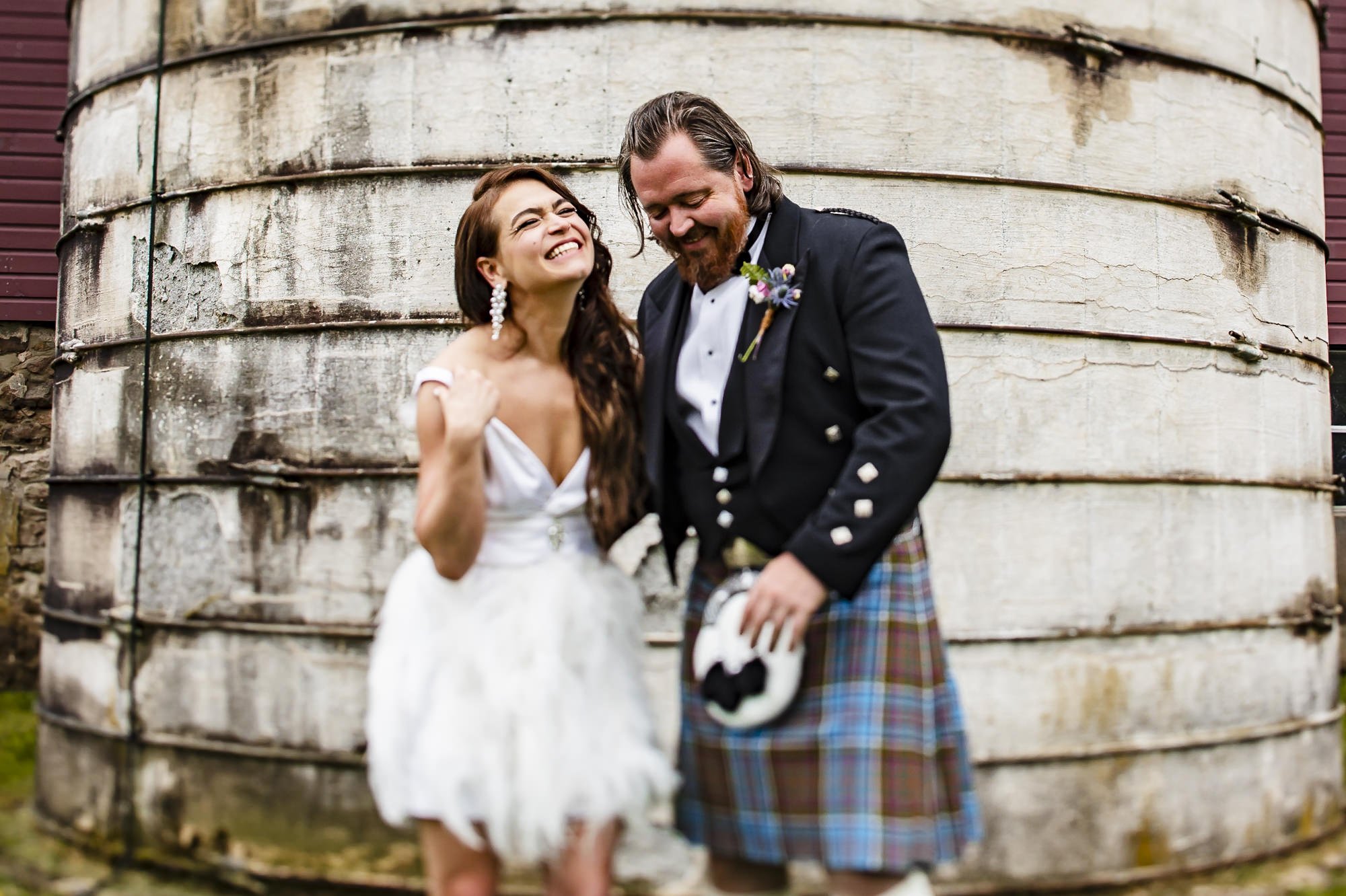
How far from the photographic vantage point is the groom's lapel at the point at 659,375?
2.48 metres

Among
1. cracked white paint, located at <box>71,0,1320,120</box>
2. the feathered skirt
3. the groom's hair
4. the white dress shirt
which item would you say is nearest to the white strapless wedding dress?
the feathered skirt

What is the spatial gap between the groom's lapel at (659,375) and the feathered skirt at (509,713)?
281 mm

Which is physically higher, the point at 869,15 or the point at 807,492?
the point at 869,15

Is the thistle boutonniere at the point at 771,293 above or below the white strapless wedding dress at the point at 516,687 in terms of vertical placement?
above

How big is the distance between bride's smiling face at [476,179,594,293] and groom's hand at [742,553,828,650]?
31.8 inches

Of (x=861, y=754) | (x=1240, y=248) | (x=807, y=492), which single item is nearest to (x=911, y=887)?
(x=861, y=754)

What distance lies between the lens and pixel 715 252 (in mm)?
2453

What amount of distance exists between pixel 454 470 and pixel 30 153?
19.1 ft

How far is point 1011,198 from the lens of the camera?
410cm

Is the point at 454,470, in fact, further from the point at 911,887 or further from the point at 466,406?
the point at 911,887

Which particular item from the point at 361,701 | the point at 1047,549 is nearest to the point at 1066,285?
the point at 1047,549

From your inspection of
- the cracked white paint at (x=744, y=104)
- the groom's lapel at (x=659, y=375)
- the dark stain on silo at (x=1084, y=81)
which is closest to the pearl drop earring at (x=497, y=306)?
the groom's lapel at (x=659, y=375)

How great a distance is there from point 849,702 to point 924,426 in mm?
572

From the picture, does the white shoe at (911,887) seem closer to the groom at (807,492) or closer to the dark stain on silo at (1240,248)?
the groom at (807,492)
